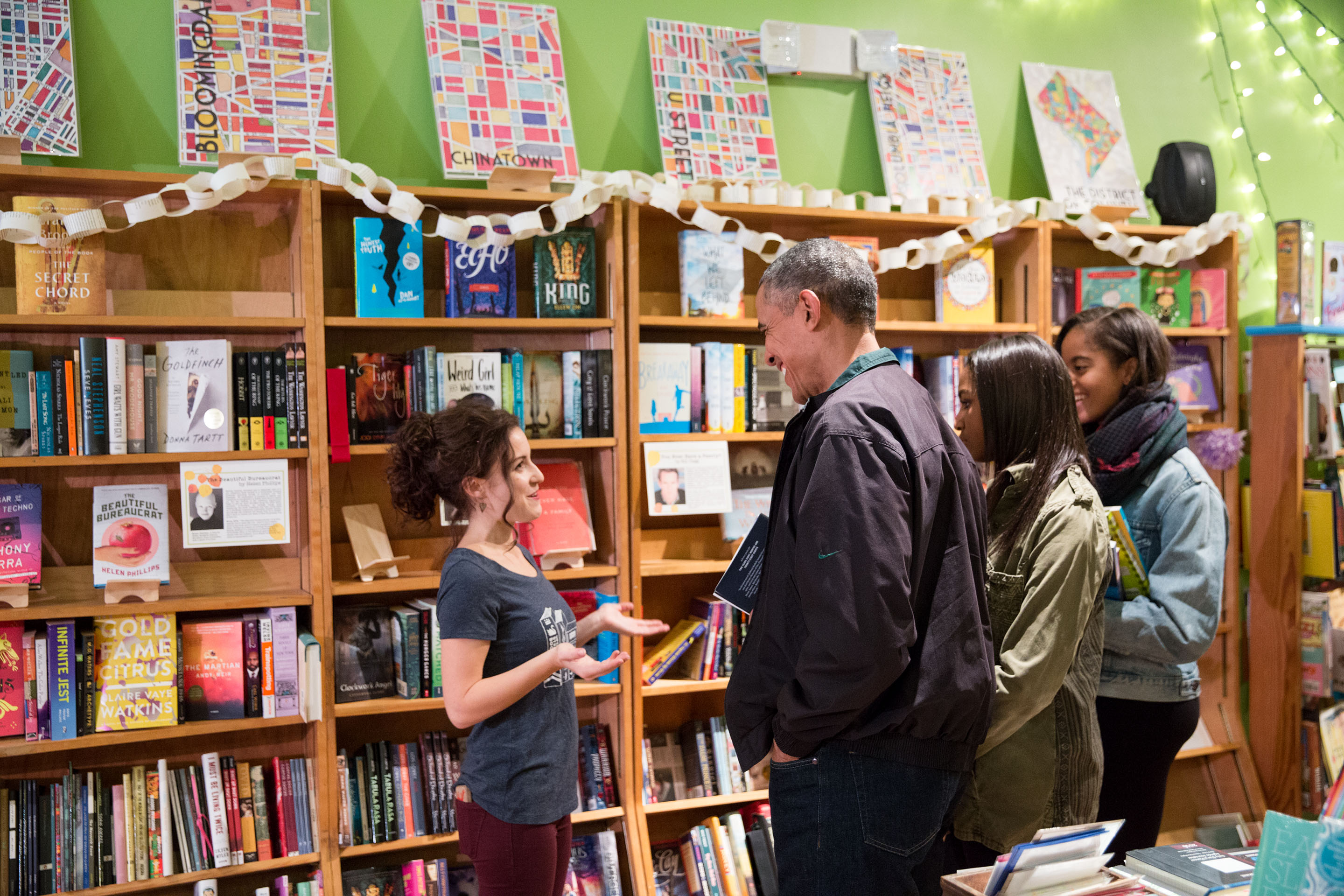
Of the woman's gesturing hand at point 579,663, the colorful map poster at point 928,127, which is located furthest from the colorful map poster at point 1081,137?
the woman's gesturing hand at point 579,663

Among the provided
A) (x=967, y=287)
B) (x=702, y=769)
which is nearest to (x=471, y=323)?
(x=702, y=769)

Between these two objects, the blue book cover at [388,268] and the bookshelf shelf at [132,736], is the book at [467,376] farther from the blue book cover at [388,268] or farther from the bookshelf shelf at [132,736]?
the bookshelf shelf at [132,736]

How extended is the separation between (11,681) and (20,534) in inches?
13.8

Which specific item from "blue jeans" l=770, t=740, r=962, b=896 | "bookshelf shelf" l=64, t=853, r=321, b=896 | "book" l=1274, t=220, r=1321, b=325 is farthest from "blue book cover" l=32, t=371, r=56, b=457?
"book" l=1274, t=220, r=1321, b=325

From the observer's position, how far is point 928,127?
11.0ft

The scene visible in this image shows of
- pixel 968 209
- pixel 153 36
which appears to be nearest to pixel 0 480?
pixel 153 36

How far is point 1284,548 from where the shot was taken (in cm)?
338

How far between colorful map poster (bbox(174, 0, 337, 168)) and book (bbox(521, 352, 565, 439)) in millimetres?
777

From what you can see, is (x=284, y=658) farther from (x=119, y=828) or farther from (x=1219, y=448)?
(x=1219, y=448)

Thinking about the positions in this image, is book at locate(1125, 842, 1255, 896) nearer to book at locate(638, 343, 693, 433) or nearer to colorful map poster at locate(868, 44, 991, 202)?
book at locate(638, 343, 693, 433)

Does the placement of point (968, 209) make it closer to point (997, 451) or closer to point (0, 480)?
point (997, 451)

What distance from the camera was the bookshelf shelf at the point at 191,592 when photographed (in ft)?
7.76

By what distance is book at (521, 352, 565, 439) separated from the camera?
9.06 ft

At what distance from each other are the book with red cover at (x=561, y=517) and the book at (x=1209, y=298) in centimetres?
224
